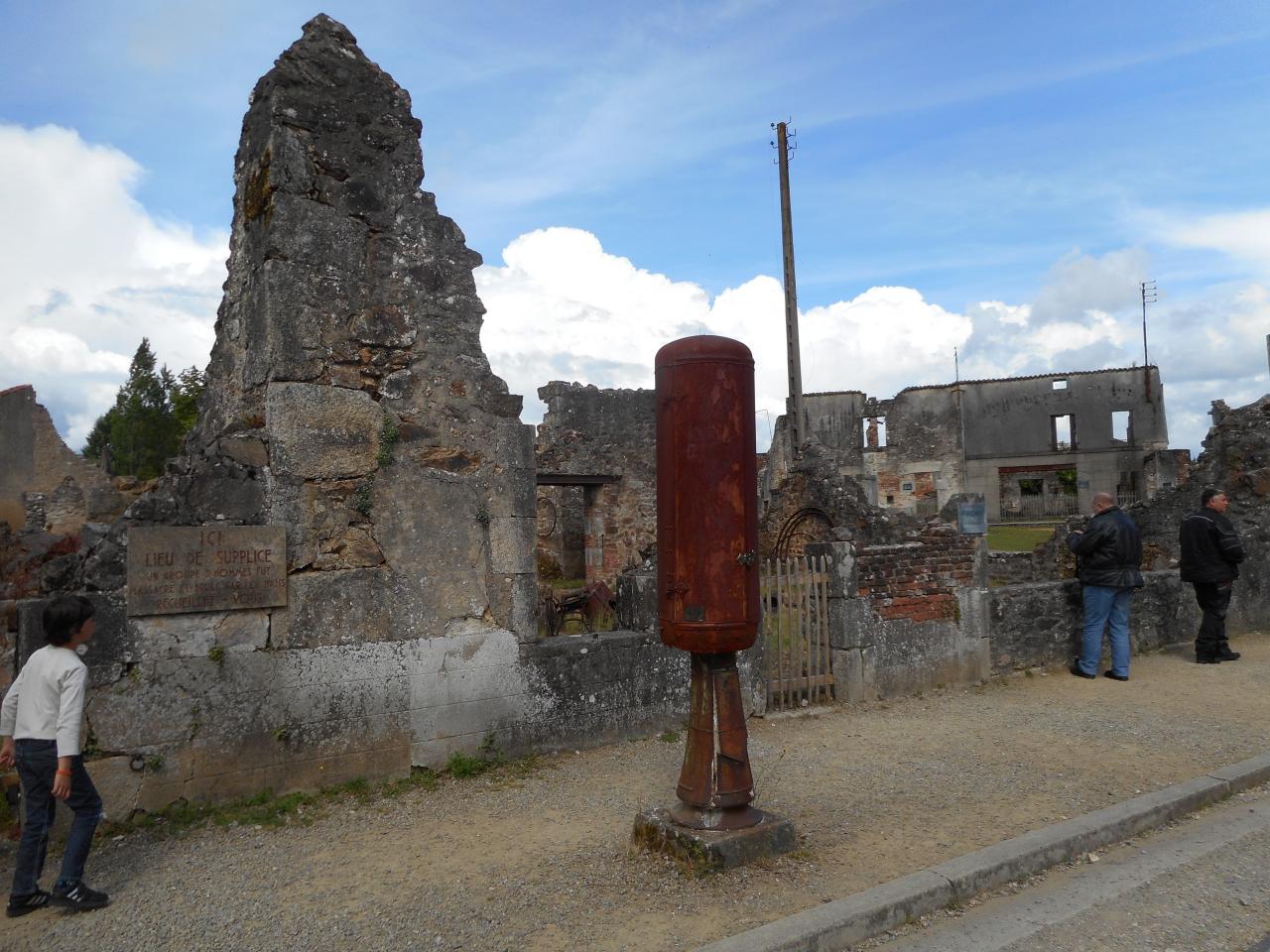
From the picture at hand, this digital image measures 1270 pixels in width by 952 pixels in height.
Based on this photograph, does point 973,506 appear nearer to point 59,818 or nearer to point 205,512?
point 205,512

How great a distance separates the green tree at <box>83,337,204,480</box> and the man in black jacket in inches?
1243

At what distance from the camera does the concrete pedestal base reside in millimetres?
4141

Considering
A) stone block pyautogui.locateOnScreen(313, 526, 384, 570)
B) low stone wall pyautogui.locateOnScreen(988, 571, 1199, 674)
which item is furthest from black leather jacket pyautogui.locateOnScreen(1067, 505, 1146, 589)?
stone block pyautogui.locateOnScreen(313, 526, 384, 570)

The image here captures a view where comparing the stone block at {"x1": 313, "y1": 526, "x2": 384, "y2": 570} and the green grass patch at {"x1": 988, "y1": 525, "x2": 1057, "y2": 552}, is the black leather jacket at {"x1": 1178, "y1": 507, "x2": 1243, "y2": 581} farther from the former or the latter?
the green grass patch at {"x1": 988, "y1": 525, "x2": 1057, "y2": 552}

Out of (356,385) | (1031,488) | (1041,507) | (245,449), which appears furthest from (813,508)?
(1031,488)

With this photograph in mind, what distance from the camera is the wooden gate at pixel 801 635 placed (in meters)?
7.87

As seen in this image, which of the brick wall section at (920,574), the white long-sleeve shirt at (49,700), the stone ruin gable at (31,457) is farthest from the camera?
the stone ruin gable at (31,457)

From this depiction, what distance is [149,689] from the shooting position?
5047 millimetres

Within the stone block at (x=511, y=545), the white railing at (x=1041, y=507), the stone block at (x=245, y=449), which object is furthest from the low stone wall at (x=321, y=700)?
the white railing at (x=1041, y=507)

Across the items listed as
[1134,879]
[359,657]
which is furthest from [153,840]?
[1134,879]

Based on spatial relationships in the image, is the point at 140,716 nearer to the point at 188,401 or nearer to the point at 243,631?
the point at 243,631

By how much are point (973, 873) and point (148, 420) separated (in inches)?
1700

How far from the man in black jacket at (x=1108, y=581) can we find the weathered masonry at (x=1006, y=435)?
32665 millimetres

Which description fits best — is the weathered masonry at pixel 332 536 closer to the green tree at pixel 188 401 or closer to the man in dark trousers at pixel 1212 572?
the man in dark trousers at pixel 1212 572
